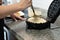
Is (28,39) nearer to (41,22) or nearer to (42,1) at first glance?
(41,22)

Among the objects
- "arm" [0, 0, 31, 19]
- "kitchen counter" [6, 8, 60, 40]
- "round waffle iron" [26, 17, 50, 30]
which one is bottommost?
"kitchen counter" [6, 8, 60, 40]

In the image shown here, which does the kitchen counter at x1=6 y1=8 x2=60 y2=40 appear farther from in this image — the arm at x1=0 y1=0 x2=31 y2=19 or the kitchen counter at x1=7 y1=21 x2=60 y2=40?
the arm at x1=0 y1=0 x2=31 y2=19

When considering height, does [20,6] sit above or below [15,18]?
above

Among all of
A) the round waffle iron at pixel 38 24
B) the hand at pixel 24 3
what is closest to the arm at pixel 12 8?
the hand at pixel 24 3

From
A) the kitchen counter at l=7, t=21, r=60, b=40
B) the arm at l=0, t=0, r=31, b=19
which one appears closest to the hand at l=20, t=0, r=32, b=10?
the arm at l=0, t=0, r=31, b=19

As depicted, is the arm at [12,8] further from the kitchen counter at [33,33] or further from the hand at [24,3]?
the kitchen counter at [33,33]

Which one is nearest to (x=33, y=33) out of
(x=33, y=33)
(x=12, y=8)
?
(x=33, y=33)

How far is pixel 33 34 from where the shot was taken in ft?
2.77

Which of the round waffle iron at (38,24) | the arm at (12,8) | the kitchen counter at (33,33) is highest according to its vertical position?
the arm at (12,8)

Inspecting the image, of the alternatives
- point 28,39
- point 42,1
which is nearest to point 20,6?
point 28,39

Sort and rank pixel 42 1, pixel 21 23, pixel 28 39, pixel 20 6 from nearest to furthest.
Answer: pixel 28 39 → pixel 20 6 → pixel 21 23 → pixel 42 1

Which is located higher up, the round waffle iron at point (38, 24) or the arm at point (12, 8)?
the arm at point (12, 8)

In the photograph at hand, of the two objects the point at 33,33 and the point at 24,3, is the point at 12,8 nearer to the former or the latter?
the point at 24,3

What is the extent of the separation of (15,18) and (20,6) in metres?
0.25
